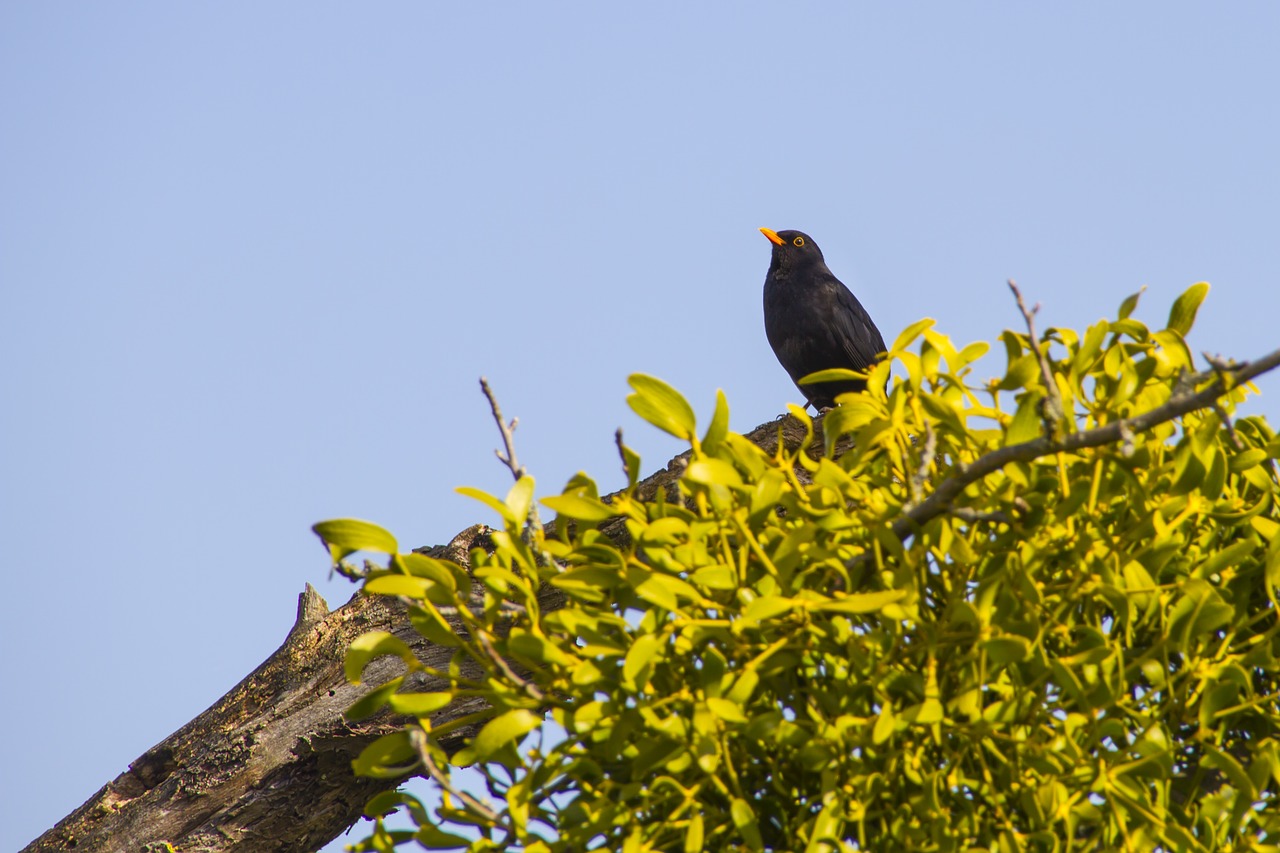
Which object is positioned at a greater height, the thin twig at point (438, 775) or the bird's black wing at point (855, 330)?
the bird's black wing at point (855, 330)

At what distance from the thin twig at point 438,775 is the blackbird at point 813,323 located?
162 inches

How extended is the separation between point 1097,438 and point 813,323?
4.57m

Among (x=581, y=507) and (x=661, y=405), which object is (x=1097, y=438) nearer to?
(x=661, y=405)

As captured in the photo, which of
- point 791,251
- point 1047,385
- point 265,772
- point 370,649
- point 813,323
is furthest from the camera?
point 791,251

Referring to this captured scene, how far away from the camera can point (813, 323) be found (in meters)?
6.17

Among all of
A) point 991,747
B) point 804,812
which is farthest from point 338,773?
point 991,747

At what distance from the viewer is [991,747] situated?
69.1 inches

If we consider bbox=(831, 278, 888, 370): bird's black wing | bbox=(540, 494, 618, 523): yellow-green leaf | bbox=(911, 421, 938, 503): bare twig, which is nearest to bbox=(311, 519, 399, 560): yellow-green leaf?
bbox=(540, 494, 618, 523): yellow-green leaf

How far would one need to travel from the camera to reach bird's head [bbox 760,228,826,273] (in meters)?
6.69

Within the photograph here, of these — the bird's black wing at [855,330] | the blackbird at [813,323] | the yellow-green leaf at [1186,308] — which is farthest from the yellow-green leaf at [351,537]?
the bird's black wing at [855,330]

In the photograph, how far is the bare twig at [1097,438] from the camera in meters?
1.58

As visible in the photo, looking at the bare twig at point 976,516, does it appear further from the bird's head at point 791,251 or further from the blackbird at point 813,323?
the bird's head at point 791,251

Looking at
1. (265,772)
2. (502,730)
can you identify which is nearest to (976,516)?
(502,730)

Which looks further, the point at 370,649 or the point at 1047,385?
the point at 370,649
